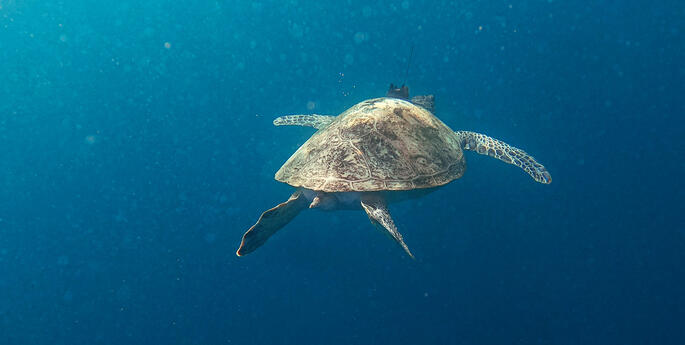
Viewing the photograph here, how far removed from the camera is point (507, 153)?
5.25 metres

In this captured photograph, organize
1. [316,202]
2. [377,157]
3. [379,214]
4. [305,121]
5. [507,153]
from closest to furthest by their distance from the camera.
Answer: [379,214] → [377,157] → [316,202] → [507,153] → [305,121]

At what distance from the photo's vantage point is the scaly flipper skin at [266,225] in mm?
3350

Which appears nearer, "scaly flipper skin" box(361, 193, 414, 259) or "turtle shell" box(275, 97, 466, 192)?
"scaly flipper skin" box(361, 193, 414, 259)

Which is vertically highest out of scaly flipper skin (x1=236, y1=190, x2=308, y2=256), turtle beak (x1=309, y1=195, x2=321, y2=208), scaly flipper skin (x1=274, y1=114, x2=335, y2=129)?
scaly flipper skin (x1=274, y1=114, x2=335, y2=129)

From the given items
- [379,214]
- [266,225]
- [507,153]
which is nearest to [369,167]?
[379,214]

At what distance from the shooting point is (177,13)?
13.6 metres

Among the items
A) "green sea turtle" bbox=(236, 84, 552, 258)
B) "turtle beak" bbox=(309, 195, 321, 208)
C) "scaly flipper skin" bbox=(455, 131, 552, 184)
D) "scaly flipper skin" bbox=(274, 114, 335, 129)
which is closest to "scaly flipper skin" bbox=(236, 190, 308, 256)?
"green sea turtle" bbox=(236, 84, 552, 258)

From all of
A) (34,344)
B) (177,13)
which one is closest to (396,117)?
(34,344)

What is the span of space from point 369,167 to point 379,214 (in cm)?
59

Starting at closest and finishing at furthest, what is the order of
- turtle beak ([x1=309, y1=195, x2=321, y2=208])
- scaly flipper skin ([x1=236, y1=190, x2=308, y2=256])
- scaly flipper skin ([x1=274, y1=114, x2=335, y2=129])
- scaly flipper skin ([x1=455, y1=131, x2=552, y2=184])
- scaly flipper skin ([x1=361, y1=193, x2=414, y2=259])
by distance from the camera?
scaly flipper skin ([x1=361, y1=193, x2=414, y2=259])
scaly flipper skin ([x1=236, y1=190, x2=308, y2=256])
turtle beak ([x1=309, y1=195, x2=321, y2=208])
scaly flipper skin ([x1=455, y1=131, x2=552, y2=184])
scaly flipper skin ([x1=274, y1=114, x2=335, y2=129])

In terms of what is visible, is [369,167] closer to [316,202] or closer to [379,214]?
[379,214]

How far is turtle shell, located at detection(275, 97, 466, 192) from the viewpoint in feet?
11.3

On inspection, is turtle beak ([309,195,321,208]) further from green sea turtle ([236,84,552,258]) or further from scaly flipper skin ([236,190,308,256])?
scaly flipper skin ([236,190,308,256])

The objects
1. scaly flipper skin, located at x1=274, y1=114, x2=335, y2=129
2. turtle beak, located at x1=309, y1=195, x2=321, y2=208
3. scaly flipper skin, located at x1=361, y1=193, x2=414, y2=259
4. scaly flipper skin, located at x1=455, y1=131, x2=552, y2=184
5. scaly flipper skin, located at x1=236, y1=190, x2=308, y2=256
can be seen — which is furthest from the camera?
scaly flipper skin, located at x1=274, y1=114, x2=335, y2=129
